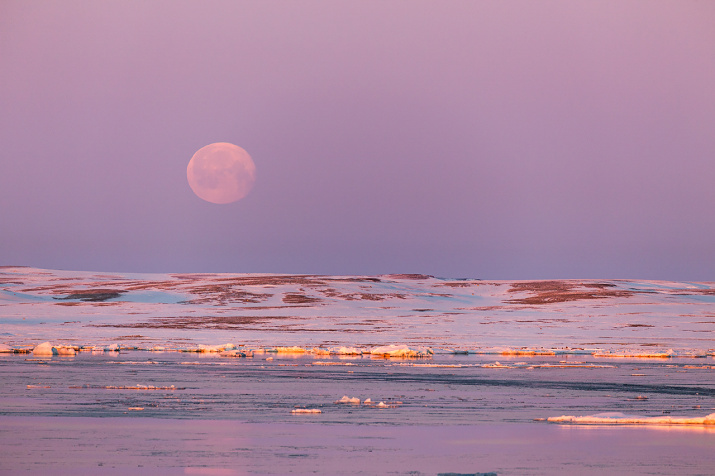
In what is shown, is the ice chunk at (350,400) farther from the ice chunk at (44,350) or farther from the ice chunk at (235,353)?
the ice chunk at (44,350)

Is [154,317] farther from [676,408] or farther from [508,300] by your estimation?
[676,408]

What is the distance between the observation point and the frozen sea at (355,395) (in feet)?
Answer: 48.1

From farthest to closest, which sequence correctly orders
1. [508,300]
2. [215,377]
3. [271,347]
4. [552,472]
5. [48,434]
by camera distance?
[508,300], [271,347], [215,377], [48,434], [552,472]

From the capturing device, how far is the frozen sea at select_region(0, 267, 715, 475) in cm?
1466

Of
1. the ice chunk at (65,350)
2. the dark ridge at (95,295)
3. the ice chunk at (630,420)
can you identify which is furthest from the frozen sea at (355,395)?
the dark ridge at (95,295)

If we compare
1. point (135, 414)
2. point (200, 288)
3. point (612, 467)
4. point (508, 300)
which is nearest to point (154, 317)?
point (200, 288)

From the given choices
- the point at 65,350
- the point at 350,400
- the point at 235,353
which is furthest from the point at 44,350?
the point at 350,400


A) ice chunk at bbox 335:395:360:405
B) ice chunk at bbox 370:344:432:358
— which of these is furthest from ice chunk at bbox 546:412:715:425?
ice chunk at bbox 370:344:432:358

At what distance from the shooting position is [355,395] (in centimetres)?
2453

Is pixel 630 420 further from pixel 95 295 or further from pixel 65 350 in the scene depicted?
pixel 95 295

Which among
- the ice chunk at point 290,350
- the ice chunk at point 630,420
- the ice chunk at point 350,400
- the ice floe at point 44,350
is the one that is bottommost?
the ice chunk at point 290,350

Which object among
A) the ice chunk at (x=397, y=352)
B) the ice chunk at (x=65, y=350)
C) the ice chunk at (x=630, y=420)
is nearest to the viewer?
the ice chunk at (x=630, y=420)

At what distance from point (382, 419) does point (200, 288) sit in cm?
8119

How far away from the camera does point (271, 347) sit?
156ft
